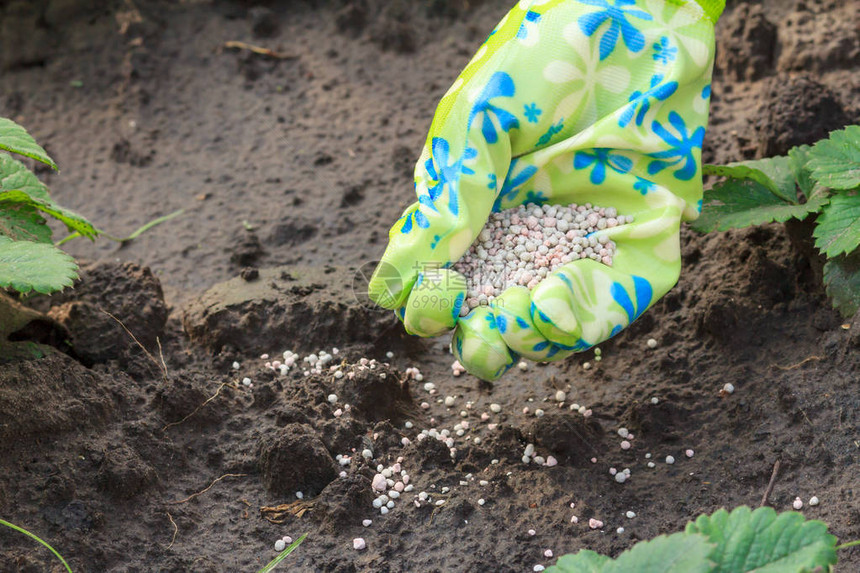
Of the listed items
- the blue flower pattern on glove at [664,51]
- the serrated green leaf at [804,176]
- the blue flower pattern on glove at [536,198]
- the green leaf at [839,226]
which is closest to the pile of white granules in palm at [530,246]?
the blue flower pattern on glove at [536,198]

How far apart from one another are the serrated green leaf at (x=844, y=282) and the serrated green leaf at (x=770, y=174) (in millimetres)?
232

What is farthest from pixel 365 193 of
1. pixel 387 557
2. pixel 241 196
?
pixel 387 557

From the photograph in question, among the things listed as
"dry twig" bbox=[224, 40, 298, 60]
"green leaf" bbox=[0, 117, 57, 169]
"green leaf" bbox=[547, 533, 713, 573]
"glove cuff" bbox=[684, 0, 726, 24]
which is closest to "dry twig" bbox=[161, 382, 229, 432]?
"green leaf" bbox=[0, 117, 57, 169]

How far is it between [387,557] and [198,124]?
7.94ft

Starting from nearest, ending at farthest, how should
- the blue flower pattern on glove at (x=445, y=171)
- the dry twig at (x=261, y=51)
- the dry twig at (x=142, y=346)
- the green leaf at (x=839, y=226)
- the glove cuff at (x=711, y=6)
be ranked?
the blue flower pattern on glove at (x=445, y=171), the glove cuff at (x=711, y=6), the green leaf at (x=839, y=226), the dry twig at (x=142, y=346), the dry twig at (x=261, y=51)

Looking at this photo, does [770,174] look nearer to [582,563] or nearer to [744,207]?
[744,207]

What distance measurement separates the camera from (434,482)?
237 cm

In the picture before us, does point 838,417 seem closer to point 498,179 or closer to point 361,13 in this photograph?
point 498,179

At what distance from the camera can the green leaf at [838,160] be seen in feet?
7.90

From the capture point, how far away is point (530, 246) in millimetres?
2160

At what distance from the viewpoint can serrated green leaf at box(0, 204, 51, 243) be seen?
249 centimetres

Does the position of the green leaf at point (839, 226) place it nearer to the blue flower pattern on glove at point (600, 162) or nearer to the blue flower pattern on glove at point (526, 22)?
the blue flower pattern on glove at point (600, 162)

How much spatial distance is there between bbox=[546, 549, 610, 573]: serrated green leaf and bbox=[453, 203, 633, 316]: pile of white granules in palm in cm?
59

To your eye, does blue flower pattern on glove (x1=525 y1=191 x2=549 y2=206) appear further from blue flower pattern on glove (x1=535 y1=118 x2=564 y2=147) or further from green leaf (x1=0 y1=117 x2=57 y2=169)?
green leaf (x1=0 y1=117 x2=57 y2=169)
